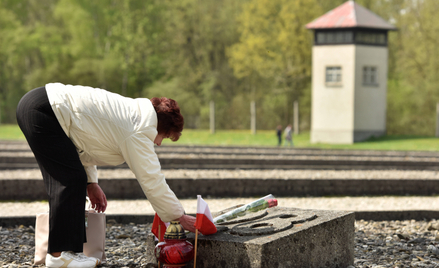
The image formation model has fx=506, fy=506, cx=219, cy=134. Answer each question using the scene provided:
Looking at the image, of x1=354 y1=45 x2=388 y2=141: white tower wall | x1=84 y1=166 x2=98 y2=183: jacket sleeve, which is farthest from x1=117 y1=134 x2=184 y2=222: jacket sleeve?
x1=354 y1=45 x2=388 y2=141: white tower wall

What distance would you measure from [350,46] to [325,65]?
1643mm

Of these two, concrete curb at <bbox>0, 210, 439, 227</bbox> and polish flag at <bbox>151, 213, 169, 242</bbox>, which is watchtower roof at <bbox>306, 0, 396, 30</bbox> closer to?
concrete curb at <bbox>0, 210, 439, 227</bbox>

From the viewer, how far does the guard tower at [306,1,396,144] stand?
89.7 ft

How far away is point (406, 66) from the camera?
38.5 m

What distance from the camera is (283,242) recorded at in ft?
12.9

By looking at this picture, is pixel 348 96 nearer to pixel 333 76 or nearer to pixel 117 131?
pixel 333 76

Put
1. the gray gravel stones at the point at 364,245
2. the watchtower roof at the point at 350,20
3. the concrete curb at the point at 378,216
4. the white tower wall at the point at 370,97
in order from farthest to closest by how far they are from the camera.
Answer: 1. the white tower wall at the point at 370,97
2. the watchtower roof at the point at 350,20
3. the concrete curb at the point at 378,216
4. the gray gravel stones at the point at 364,245

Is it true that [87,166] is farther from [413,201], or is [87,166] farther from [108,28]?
[108,28]

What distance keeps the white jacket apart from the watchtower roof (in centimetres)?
2465

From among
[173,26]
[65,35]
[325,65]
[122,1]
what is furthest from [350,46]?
[65,35]

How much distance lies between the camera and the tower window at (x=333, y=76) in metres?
27.8

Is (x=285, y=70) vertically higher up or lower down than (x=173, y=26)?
lower down

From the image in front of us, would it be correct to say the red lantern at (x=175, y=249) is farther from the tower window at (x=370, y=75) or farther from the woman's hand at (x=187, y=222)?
the tower window at (x=370, y=75)

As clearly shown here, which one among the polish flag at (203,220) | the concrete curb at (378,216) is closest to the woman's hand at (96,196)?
the polish flag at (203,220)
